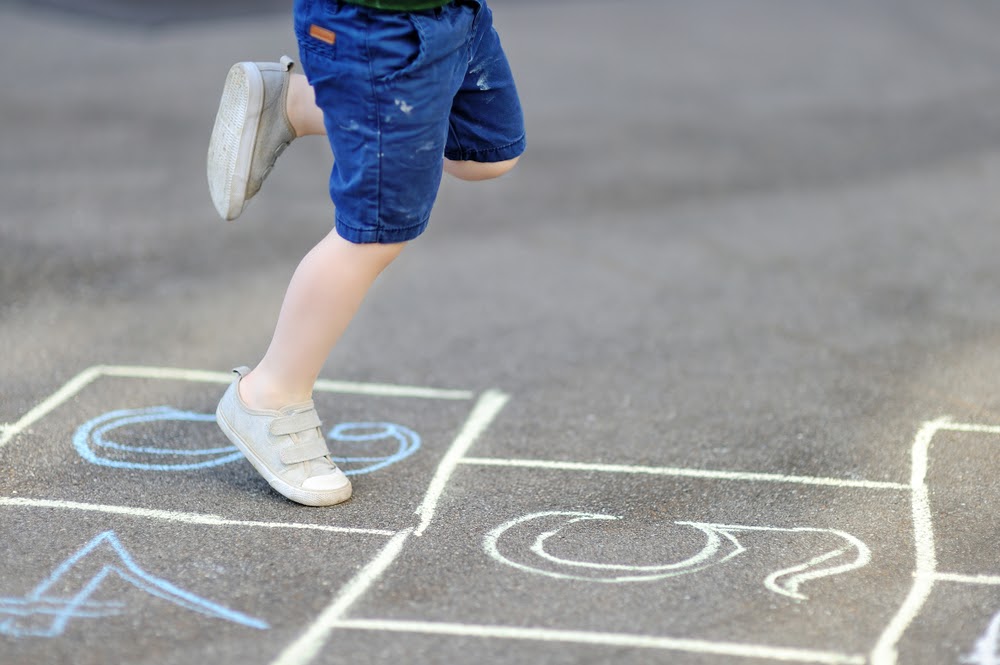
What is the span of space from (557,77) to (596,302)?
4.06 meters

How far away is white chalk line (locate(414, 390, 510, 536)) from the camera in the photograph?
2.90 meters

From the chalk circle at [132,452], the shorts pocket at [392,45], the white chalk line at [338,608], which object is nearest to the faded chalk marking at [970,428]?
the white chalk line at [338,608]

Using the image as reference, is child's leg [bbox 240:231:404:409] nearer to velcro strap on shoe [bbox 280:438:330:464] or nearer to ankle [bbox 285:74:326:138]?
velcro strap on shoe [bbox 280:438:330:464]

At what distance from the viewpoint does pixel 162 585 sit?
2.50m

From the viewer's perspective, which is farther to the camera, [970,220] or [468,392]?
[970,220]

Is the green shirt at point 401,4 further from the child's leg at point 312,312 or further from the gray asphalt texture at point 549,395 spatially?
the gray asphalt texture at point 549,395

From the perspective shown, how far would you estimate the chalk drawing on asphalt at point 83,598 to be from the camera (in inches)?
92.2

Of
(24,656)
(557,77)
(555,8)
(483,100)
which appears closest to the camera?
(24,656)

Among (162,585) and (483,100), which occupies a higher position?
(483,100)

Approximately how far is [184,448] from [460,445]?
72 centimetres

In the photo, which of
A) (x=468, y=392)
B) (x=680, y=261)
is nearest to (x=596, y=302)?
(x=680, y=261)

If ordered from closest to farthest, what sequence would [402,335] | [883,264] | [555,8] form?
[402,335] < [883,264] < [555,8]

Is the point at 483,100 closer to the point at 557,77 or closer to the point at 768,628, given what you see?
the point at 768,628

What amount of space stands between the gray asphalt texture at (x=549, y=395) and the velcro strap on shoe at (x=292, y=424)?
18cm
